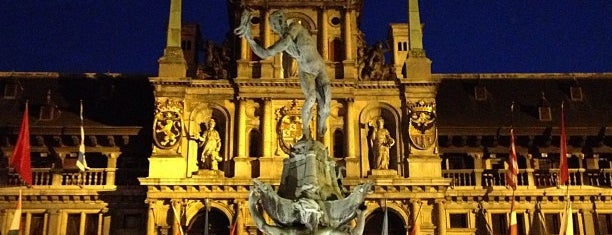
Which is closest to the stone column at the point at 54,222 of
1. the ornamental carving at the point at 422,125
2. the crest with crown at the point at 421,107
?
the ornamental carving at the point at 422,125

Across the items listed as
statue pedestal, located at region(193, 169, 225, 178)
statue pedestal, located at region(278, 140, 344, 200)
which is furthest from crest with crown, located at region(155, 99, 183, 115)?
statue pedestal, located at region(278, 140, 344, 200)

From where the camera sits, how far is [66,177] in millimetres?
37625

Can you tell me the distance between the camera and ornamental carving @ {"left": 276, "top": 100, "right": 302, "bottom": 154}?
36669 mm

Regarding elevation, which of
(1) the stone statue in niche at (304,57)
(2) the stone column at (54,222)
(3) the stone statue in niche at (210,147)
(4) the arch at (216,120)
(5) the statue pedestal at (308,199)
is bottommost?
(5) the statue pedestal at (308,199)

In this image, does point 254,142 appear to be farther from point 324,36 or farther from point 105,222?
point 105,222

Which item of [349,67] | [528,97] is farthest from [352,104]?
[528,97]

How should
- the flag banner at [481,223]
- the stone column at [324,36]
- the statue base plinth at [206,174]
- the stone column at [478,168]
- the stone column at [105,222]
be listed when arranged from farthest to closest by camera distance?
the stone column at [324,36] < the stone column at [478,168] < the flag banner at [481,223] < the stone column at [105,222] < the statue base plinth at [206,174]

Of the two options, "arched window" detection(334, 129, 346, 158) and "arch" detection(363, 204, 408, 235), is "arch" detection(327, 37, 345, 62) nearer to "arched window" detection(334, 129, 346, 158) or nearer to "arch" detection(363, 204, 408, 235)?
"arched window" detection(334, 129, 346, 158)

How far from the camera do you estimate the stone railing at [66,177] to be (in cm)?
3738

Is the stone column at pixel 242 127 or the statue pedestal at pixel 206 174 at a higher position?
the stone column at pixel 242 127

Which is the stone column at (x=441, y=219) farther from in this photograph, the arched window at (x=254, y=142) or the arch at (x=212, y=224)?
the arch at (x=212, y=224)

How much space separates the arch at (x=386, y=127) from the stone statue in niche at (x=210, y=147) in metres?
6.39

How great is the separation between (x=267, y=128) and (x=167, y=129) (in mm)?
4367

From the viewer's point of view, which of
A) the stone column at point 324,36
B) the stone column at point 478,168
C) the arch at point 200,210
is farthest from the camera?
the stone column at point 324,36
